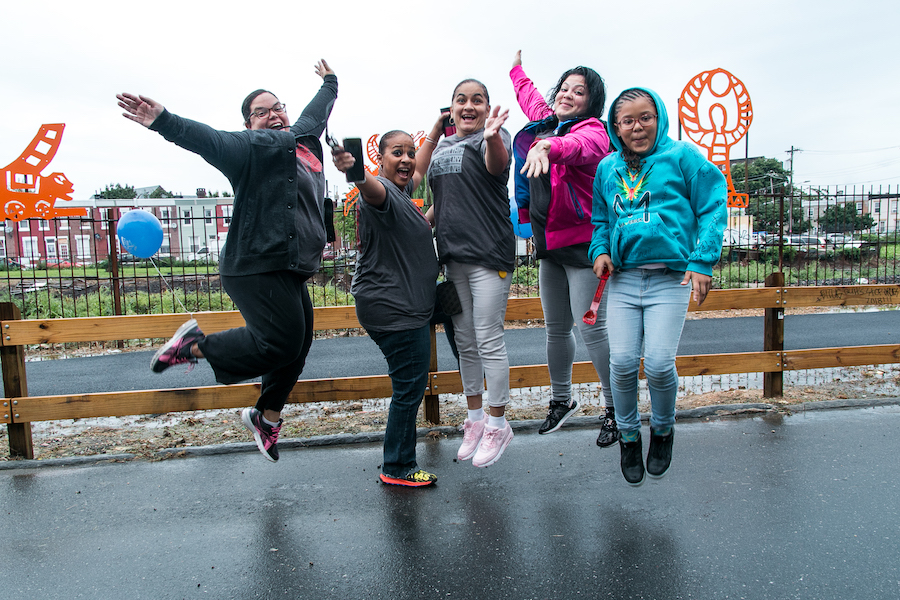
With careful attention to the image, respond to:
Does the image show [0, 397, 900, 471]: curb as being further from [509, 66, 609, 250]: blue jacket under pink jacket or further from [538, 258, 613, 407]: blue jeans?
[509, 66, 609, 250]: blue jacket under pink jacket

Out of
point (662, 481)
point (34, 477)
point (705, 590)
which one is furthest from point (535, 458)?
point (34, 477)

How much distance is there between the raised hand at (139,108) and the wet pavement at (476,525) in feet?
6.24

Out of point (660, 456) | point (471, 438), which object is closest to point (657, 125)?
point (660, 456)

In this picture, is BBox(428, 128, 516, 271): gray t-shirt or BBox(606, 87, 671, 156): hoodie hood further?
BBox(428, 128, 516, 271): gray t-shirt

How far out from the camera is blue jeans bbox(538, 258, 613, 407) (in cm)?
348

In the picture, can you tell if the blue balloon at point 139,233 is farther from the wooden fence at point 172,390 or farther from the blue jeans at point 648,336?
the blue jeans at point 648,336

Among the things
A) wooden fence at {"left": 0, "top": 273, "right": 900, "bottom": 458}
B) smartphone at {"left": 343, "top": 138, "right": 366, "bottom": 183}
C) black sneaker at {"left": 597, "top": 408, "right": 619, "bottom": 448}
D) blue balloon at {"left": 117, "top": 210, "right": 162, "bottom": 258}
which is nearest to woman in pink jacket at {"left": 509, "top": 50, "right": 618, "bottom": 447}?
black sneaker at {"left": 597, "top": 408, "right": 619, "bottom": 448}

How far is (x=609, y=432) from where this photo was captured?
3.58 m

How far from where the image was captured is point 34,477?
3.71 metres

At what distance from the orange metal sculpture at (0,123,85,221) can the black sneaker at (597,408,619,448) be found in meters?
11.2

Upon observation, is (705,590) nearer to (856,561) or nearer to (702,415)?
(856,561)

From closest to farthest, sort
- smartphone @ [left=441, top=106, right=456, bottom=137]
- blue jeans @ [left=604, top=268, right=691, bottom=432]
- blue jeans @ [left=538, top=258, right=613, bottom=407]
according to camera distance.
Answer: blue jeans @ [left=604, top=268, right=691, bottom=432]
blue jeans @ [left=538, top=258, right=613, bottom=407]
smartphone @ [left=441, top=106, right=456, bottom=137]

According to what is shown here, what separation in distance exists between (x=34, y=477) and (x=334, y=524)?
212cm

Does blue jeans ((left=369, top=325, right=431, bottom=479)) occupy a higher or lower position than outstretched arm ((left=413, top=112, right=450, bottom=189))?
lower
